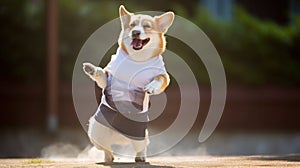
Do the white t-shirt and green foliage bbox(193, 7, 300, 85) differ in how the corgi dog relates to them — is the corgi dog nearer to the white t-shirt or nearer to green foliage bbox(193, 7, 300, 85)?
the white t-shirt

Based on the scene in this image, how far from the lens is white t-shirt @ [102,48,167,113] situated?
6000 millimetres

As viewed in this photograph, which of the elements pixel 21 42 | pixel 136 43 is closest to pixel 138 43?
pixel 136 43

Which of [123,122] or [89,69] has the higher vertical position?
[89,69]

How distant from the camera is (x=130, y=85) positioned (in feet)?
19.7

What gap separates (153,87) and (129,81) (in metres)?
0.27


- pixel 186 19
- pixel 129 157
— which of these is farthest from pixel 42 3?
pixel 129 157

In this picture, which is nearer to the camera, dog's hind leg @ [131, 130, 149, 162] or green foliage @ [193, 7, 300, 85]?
dog's hind leg @ [131, 130, 149, 162]

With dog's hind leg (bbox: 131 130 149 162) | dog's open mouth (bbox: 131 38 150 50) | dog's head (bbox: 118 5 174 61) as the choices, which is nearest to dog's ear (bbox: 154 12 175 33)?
dog's head (bbox: 118 5 174 61)

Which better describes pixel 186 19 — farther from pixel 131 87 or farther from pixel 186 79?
pixel 131 87

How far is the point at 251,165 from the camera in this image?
19.6 feet

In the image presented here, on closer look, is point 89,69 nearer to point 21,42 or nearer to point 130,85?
point 130,85

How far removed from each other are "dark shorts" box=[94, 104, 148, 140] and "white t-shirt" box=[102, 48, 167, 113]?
40mm

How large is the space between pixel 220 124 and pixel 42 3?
12.4 ft

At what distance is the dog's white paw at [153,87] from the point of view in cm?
580
